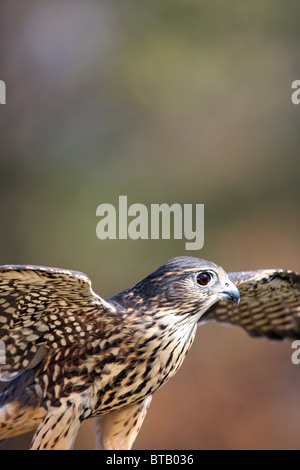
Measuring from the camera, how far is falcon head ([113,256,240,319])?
4.39m

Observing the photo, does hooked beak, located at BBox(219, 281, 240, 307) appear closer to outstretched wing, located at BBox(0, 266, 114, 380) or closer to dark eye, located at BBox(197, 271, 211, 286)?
dark eye, located at BBox(197, 271, 211, 286)

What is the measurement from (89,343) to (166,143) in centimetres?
945

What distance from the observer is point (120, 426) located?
189 inches

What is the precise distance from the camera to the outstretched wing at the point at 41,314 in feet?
13.1

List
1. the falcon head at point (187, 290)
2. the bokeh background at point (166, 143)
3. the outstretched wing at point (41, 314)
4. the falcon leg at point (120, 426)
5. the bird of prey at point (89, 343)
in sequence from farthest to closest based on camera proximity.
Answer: the bokeh background at point (166, 143), the falcon leg at point (120, 426), the falcon head at point (187, 290), the bird of prey at point (89, 343), the outstretched wing at point (41, 314)

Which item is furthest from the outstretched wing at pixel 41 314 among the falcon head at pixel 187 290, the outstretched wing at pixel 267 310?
the outstretched wing at pixel 267 310

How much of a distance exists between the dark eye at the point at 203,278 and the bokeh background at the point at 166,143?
21.5 feet

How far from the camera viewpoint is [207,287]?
14.6 ft

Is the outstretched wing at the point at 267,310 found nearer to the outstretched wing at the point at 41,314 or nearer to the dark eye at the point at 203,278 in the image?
the dark eye at the point at 203,278

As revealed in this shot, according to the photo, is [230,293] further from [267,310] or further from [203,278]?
[267,310]

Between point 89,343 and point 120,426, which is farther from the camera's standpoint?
point 120,426

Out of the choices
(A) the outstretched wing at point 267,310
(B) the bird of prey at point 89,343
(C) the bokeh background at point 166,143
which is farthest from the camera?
(C) the bokeh background at point 166,143

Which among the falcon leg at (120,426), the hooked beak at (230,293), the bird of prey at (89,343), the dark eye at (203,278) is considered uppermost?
the dark eye at (203,278)

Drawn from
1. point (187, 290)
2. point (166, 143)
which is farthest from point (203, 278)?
point (166, 143)
